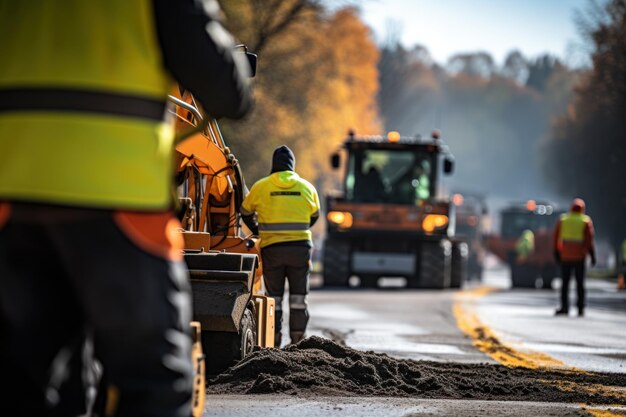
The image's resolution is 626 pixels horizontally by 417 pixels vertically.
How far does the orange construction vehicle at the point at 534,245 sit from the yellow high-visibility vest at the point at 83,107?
3694cm

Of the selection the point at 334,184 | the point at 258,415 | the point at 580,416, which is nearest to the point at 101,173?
the point at 258,415

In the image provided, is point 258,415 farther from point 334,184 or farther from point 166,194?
point 334,184

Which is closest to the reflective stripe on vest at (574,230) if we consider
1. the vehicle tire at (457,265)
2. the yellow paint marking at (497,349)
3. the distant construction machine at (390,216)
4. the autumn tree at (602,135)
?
the yellow paint marking at (497,349)

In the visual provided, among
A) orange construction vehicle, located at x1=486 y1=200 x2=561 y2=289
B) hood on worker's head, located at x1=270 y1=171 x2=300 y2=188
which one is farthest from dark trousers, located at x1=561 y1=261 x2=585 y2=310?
orange construction vehicle, located at x1=486 y1=200 x2=561 y2=289

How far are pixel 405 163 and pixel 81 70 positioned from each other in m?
27.0

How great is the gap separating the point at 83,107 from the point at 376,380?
5165 mm

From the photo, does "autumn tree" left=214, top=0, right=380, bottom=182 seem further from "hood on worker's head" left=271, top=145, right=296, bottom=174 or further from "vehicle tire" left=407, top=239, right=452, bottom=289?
"hood on worker's head" left=271, top=145, right=296, bottom=174

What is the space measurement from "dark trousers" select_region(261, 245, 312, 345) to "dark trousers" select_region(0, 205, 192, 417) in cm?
787

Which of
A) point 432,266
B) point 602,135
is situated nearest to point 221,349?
point 432,266

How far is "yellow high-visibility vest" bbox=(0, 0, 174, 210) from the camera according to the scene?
Result: 139 inches

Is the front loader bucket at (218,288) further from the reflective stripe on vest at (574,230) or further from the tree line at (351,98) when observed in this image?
the tree line at (351,98)

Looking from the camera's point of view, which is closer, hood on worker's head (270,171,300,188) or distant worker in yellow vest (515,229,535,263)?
hood on worker's head (270,171,300,188)

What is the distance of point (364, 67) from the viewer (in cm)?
7675

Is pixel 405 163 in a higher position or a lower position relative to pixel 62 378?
higher
